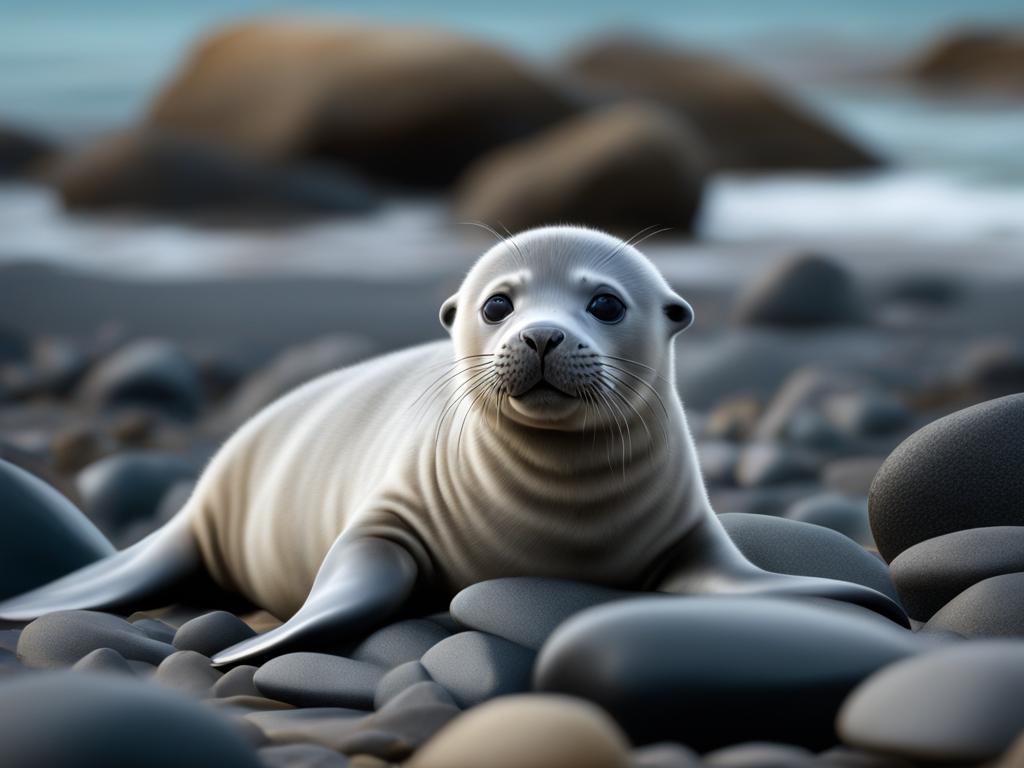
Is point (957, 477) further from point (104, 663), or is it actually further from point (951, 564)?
point (104, 663)

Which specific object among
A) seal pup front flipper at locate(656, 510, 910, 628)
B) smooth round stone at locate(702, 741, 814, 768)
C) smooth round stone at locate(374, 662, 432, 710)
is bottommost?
smooth round stone at locate(374, 662, 432, 710)

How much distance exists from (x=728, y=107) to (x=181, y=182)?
7840mm

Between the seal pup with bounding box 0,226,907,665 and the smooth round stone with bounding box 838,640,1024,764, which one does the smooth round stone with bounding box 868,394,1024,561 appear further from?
the smooth round stone with bounding box 838,640,1024,764

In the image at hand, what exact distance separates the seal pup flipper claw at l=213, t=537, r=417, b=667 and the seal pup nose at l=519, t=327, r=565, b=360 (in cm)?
54

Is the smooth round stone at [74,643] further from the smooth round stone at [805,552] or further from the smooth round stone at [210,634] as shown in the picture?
the smooth round stone at [805,552]

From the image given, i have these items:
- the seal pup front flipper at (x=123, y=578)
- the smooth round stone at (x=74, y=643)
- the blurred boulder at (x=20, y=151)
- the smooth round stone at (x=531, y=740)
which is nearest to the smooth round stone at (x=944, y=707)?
the smooth round stone at (x=531, y=740)

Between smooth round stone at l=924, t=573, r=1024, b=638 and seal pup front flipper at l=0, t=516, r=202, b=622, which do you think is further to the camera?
seal pup front flipper at l=0, t=516, r=202, b=622

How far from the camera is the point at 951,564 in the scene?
121 inches

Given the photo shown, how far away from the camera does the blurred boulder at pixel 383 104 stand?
16.5 metres

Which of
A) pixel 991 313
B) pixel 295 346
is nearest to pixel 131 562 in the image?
pixel 295 346

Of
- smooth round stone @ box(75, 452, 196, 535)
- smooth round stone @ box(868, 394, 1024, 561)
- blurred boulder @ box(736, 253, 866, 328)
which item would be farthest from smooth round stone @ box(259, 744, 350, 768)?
blurred boulder @ box(736, 253, 866, 328)

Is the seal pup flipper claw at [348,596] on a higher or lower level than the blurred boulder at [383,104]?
lower

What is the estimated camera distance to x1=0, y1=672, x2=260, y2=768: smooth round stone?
169 cm

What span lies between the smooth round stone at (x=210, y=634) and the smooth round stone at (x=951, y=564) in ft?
4.63
